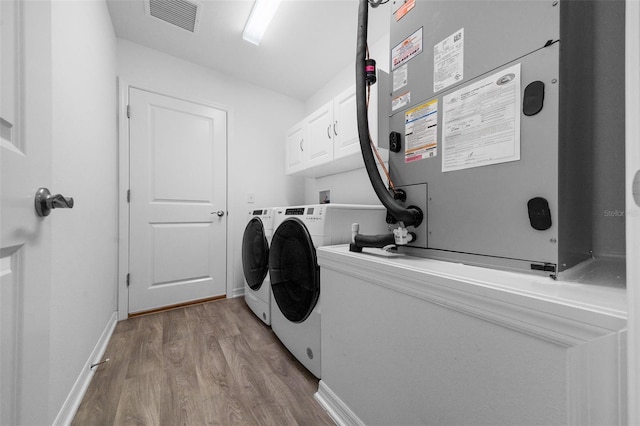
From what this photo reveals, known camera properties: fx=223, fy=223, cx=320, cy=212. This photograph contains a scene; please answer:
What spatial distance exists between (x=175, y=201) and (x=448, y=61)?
2.35m

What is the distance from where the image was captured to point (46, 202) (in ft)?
1.79

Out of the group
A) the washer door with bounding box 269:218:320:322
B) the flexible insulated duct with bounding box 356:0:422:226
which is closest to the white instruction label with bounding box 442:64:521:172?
the flexible insulated duct with bounding box 356:0:422:226

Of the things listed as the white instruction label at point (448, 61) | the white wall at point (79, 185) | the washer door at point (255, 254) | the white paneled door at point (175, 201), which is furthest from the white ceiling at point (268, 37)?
the washer door at point (255, 254)

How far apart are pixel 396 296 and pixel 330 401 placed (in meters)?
0.69

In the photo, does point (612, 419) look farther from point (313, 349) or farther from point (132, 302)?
point (132, 302)

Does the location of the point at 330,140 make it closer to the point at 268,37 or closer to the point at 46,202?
the point at 268,37

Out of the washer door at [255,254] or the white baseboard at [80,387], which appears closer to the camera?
the white baseboard at [80,387]

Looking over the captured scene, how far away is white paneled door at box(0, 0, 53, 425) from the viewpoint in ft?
1.44

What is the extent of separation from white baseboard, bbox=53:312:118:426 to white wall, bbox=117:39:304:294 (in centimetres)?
107

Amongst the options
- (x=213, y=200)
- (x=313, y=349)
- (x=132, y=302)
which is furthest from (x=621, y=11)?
(x=132, y=302)

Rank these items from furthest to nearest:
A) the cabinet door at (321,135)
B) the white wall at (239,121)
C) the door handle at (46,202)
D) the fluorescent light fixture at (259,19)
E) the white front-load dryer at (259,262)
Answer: the white wall at (239,121), the cabinet door at (321,135), the white front-load dryer at (259,262), the fluorescent light fixture at (259,19), the door handle at (46,202)

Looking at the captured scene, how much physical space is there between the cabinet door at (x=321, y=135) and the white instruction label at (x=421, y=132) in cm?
112

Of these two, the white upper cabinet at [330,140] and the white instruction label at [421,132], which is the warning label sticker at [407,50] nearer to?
the white instruction label at [421,132]

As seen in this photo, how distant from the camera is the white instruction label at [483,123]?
0.61m
